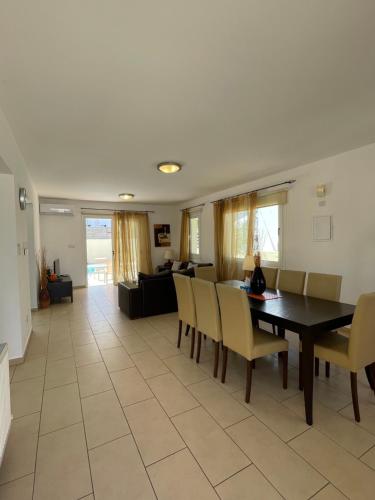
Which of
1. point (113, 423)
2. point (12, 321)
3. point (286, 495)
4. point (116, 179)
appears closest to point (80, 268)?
point (116, 179)

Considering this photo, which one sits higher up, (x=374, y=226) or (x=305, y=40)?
(x=305, y=40)

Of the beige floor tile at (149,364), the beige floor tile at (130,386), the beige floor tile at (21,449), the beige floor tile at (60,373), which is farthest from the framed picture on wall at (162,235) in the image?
the beige floor tile at (21,449)

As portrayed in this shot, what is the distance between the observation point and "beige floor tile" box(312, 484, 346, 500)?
126cm

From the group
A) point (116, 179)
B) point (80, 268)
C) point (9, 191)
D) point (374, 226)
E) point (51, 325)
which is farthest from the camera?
point (80, 268)

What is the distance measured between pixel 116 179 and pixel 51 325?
9.01 ft

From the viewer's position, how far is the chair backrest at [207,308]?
7.77 ft

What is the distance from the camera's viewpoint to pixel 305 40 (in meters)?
1.43

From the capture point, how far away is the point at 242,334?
206 cm

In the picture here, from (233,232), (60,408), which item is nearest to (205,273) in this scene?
(233,232)

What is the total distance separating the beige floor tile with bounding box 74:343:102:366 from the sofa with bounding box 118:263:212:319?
1.04 metres

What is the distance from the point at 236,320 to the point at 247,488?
105cm

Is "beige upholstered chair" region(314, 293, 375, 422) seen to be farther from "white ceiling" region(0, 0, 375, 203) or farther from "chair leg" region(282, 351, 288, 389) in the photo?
"white ceiling" region(0, 0, 375, 203)

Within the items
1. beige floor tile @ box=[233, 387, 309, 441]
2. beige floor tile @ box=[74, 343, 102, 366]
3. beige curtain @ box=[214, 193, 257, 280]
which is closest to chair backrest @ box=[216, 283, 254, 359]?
beige floor tile @ box=[233, 387, 309, 441]

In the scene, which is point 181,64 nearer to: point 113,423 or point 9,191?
point 9,191
